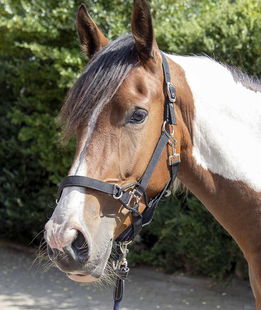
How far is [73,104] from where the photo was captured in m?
2.03

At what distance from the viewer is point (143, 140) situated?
2.00 m

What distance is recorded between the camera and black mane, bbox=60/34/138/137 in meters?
1.98

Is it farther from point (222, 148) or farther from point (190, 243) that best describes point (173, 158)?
point (190, 243)

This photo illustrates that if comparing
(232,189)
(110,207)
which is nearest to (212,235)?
(232,189)

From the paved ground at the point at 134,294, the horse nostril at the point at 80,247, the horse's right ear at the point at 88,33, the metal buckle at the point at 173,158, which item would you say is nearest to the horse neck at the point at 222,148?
the metal buckle at the point at 173,158

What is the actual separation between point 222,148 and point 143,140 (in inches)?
16.5

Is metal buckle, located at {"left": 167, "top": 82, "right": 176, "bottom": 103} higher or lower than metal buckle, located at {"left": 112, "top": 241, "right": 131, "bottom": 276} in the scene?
higher

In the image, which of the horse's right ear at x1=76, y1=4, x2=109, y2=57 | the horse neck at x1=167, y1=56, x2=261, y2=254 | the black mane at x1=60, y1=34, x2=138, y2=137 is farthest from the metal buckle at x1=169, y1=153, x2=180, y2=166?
the horse's right ear at x1=76, y1=4, x2=109, y2=57

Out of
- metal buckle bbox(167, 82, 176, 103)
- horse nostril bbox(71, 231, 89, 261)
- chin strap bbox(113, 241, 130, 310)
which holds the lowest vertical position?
chin strap bbox(113, 241, 130, 310)

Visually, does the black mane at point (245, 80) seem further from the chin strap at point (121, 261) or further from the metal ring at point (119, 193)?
the chin strap at point (121, 261)

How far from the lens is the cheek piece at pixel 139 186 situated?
75.0 inches

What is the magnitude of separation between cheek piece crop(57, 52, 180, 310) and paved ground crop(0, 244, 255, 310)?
3170 millimetres

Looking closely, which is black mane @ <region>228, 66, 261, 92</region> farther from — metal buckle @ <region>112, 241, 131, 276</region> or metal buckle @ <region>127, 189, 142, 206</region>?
metal buckle @ <region>112, 241, 131, 276</region>

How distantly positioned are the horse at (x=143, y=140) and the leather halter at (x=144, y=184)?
1 cm
